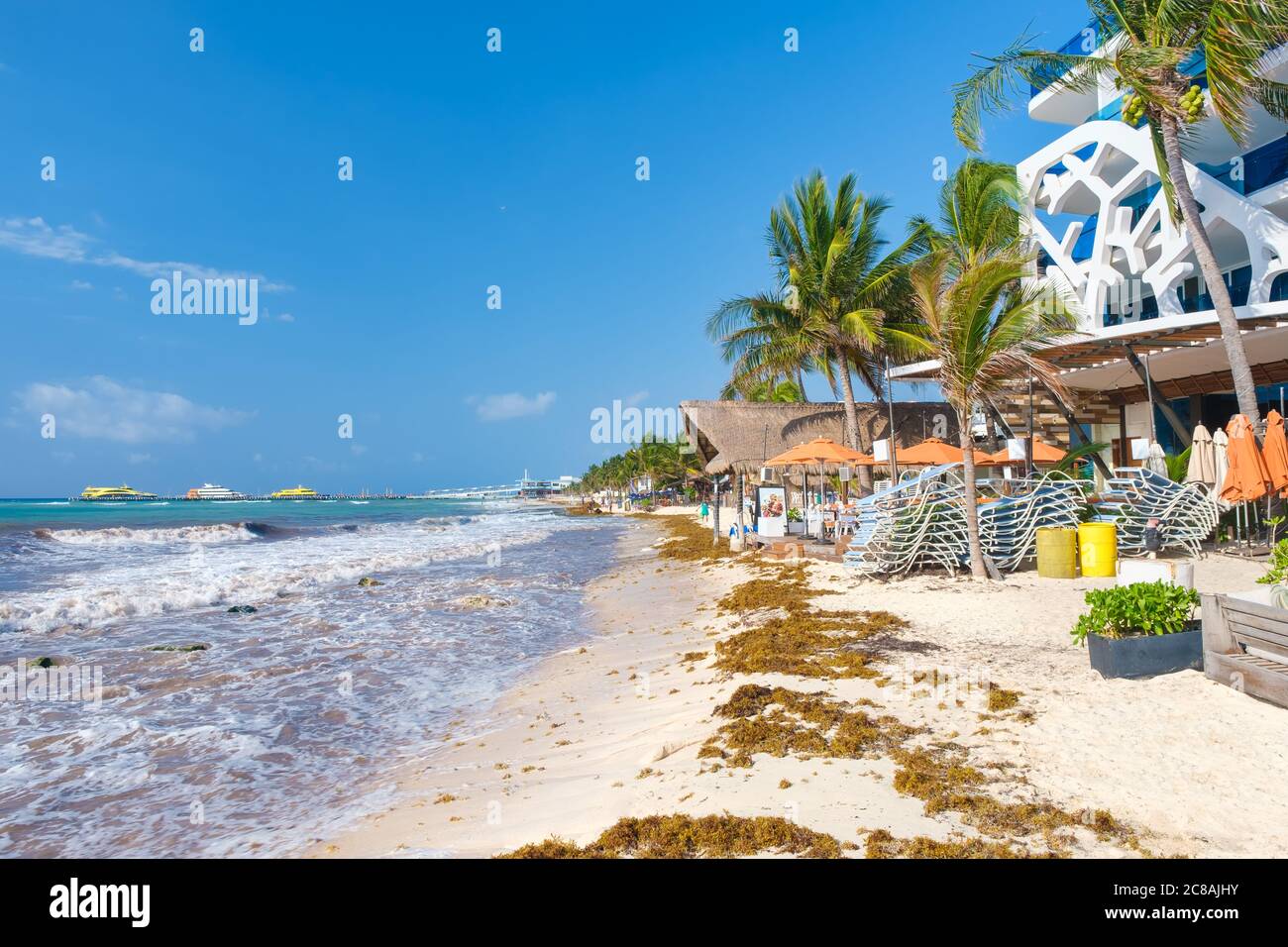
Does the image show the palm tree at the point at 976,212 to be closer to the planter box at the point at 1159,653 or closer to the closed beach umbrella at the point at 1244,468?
the closed beach umbrella at the point at 1244,468

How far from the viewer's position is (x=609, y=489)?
109 meters

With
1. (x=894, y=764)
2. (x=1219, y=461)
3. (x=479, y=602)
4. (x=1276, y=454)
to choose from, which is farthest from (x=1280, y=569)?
(x=479, y=602)

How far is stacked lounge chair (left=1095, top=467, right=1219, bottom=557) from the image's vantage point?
11039 millimetres

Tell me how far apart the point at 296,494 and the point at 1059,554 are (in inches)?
7426

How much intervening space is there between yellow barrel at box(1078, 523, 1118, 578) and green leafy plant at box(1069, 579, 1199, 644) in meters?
4.49

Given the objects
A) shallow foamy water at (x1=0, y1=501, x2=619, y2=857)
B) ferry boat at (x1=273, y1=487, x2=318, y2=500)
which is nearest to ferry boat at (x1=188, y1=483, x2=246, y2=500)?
ferry boat at (x1=273, y1=487, x2=318, y2=500)

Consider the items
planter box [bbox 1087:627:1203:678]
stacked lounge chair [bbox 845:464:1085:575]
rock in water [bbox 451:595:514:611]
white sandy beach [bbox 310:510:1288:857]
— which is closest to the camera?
white sandy beach [bbox 310:510:1288:857]

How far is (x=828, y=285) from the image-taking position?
19156 millimetres

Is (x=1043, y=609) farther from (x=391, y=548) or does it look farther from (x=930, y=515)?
(x=391, y=548)

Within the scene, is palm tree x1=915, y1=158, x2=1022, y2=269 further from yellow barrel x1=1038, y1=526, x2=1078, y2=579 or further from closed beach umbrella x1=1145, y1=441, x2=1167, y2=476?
yellow barrel x1=1038, y1=526, x2=1078, y2=579

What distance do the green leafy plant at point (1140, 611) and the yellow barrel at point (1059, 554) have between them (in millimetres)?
4473

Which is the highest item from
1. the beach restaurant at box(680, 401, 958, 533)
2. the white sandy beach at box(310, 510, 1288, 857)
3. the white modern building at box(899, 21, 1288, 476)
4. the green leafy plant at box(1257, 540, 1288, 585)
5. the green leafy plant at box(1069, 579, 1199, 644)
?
the white modern building at box(899, 21, 1288, 476)

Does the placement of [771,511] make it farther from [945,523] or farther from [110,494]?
[110,494]
